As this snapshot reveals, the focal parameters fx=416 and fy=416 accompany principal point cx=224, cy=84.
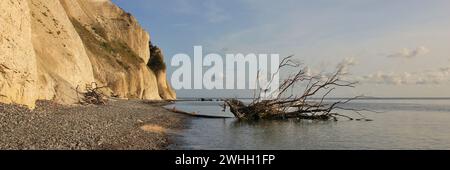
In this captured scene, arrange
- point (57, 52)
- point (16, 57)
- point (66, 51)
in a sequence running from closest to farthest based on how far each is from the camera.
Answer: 1. point (16, 57)
2. point (57, 52)
3. point (66, 51)

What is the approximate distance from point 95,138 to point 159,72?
80.5 metres

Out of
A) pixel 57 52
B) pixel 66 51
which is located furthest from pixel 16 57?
pixel 66 51

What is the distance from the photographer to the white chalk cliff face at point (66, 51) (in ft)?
60.7

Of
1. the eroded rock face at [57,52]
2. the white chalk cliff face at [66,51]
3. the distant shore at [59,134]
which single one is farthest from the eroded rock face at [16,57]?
the eroded rock face at [57,52]

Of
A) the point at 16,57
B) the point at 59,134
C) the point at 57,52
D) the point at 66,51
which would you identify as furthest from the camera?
the point at 66,51

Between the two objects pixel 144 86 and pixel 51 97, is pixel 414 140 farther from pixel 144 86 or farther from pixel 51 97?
pixel 144 86

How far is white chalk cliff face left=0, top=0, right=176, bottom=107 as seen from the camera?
60.7 feet

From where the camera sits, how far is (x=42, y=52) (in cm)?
3044

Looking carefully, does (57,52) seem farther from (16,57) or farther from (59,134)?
(59,134)

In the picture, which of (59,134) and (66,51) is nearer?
(59,134)

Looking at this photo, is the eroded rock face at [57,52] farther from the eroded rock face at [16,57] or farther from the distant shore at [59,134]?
the distant shore at [59,134]

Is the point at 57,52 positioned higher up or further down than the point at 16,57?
higher up

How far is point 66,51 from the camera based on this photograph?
35625 mm
